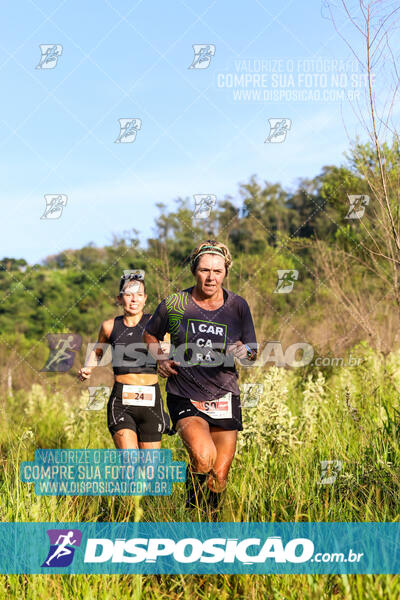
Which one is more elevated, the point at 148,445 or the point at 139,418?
the point at 139,418

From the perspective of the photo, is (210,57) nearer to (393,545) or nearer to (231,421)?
(231,421)

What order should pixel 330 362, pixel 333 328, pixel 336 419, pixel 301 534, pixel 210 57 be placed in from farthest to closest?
pixel 333 328 → pixel 330 362 → pixel 210 57 → pixel 336 419 → pixel 301 534

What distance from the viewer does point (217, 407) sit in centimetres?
434

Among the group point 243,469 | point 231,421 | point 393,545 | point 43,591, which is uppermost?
point 231,421

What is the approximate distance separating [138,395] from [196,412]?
984mm

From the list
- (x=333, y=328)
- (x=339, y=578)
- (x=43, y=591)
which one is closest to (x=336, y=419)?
(x=339, y=578)

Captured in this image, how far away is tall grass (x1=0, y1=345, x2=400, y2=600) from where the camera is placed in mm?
3141

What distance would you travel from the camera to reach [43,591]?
10.3 ft

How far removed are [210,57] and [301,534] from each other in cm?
621

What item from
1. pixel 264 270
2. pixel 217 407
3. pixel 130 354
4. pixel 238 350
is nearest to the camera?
pixel 238 350

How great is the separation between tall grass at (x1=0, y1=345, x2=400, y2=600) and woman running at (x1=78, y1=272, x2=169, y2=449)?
0.58 m
